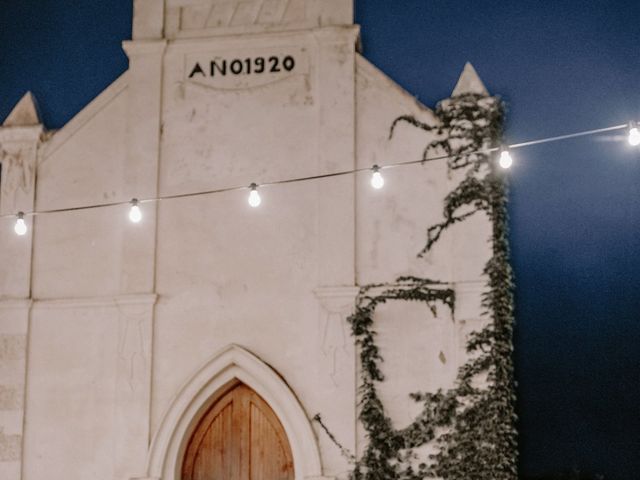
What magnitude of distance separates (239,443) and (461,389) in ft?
7.59

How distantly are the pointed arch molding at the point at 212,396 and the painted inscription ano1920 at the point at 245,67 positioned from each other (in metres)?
2.80

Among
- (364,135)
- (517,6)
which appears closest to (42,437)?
(364,135)

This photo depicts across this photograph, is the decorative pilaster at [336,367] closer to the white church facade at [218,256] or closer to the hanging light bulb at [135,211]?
the white church facade at [218,256]

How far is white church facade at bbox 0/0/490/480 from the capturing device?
938 cm

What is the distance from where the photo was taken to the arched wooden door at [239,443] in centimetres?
960

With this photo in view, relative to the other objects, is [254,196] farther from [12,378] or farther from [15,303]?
[12,378]

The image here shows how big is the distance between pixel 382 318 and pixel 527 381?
2088 millimetres

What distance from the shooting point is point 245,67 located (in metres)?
10.1

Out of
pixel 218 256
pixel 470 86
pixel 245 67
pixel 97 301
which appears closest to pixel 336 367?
pixel 218 256

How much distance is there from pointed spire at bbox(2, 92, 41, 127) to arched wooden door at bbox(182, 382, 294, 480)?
11.8 ft

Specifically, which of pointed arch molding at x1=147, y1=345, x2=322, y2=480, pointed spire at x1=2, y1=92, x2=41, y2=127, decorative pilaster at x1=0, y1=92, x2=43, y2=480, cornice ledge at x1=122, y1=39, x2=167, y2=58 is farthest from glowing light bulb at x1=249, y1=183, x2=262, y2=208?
pointed spire at x1=2, y1=92, x2=41, y2=127

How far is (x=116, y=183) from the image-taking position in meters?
10.1

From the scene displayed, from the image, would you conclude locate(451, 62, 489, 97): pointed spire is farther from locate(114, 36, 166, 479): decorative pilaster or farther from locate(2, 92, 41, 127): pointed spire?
locate(2, 92, 41, 127): pointed spire

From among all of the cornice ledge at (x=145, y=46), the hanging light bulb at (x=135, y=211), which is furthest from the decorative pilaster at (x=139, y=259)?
the hanging light bulb at (x=135, y=211)
